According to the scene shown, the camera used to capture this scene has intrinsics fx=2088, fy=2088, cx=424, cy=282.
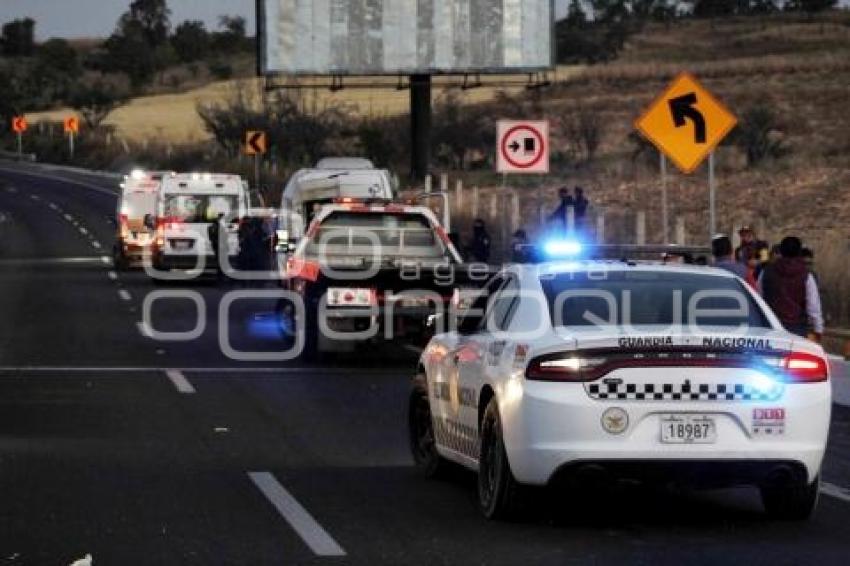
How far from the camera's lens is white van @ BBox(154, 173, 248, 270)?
42656 mm

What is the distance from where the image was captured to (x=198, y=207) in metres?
43.4

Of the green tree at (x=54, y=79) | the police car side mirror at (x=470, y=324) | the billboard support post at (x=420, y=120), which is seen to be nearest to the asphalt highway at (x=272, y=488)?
the police car side mirror at (x=470, y=324)

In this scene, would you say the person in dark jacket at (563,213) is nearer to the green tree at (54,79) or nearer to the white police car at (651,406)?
the white police car at (651,406)

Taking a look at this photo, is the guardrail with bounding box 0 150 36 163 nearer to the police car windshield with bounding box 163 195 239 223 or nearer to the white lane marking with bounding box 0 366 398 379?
the police car windshield with bounding box 163 195 239 223

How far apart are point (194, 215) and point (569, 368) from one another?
108ft

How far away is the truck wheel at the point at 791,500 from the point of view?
11.4 m

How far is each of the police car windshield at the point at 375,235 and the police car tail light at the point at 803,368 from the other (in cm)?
1395

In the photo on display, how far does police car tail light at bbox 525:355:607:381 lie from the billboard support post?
4935cm

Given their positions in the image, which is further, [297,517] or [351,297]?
[351,297]

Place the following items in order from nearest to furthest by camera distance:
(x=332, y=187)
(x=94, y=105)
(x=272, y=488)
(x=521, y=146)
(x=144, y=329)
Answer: (x=272, y=488) < (x=144, y=329) < (x=521, y=146) < (x=332, y=187) < (x=94, y=105)

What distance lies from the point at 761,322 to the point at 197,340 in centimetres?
1645

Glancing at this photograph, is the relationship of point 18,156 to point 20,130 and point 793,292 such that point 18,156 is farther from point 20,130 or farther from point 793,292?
point 793,292

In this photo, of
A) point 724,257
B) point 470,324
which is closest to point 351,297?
point 724,257

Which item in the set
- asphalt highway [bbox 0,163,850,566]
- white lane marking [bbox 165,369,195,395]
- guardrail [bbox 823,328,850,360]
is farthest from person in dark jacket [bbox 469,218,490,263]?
white lane marking [bbox 165,369,195,395]
